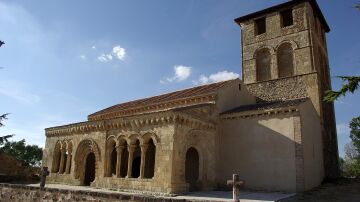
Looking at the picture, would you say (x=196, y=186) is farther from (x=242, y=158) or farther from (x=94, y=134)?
(x=94, y=134)

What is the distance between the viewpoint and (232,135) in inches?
694

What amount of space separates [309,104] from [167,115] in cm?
896

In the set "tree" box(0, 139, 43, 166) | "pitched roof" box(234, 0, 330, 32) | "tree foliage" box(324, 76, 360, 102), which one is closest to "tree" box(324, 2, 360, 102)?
"tree foliage" box(324, 76, 360, 102)

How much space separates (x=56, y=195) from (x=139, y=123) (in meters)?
5.10

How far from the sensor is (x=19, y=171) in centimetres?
2467

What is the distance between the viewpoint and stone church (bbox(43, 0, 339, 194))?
584 inches

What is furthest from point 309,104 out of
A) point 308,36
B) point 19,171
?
point 19,171

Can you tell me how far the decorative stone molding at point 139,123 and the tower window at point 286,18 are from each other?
12311mm

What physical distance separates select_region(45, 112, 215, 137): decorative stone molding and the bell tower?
8233 mm

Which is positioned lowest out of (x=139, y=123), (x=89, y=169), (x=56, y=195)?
(x=56, y=195)

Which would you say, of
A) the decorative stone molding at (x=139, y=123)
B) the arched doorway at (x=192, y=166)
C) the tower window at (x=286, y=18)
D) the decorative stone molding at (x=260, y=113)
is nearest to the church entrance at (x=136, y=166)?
the decorative stone molding at (x=139, y=123)

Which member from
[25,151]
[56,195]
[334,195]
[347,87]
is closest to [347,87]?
[347,87]

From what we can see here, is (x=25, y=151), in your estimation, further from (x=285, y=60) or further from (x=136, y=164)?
(x=285, y=60)

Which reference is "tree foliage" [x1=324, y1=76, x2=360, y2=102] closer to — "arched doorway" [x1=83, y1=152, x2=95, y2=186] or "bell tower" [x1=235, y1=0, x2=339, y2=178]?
"bell tower" [x1=235, y1=0, x2=339, y2=178]
